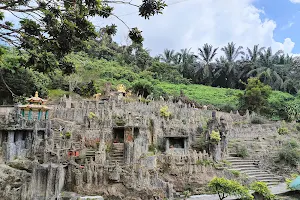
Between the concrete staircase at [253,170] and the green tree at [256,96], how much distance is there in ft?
52.8

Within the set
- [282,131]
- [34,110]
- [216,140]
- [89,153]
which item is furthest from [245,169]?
[34,110]

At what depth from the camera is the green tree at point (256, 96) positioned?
1416 inches

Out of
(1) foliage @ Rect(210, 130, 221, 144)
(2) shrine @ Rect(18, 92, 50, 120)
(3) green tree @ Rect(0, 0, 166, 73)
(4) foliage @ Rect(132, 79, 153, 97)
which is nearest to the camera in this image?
(3) green tree @ Rect(0, 0, 166, 73)

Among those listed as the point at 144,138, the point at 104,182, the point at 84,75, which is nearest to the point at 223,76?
the point at 84,75

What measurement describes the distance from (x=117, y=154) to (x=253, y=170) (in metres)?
9.64

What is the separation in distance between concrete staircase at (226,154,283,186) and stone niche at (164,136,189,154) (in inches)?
126

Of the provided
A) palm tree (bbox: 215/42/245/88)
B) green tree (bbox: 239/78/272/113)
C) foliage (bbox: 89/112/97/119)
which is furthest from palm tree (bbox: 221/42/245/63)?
foliage (bbox: 89/112/97/119)

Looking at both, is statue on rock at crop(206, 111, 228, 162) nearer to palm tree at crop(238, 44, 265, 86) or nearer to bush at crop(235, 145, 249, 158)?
Answer: bush at crop(235, 145, 249, 158)

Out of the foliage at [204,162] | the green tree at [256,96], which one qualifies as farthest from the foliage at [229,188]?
the green tree at [256,96]

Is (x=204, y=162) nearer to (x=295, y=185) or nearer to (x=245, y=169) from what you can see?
(x=245, y=169)

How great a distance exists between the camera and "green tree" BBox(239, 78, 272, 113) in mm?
35969

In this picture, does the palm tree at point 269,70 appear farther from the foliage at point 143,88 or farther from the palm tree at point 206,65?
the foliage at point 143,88

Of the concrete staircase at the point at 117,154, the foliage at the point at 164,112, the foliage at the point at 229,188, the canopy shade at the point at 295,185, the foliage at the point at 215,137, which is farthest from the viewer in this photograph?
the foliage at the point at 164,112

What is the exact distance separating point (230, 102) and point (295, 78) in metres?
18.1
